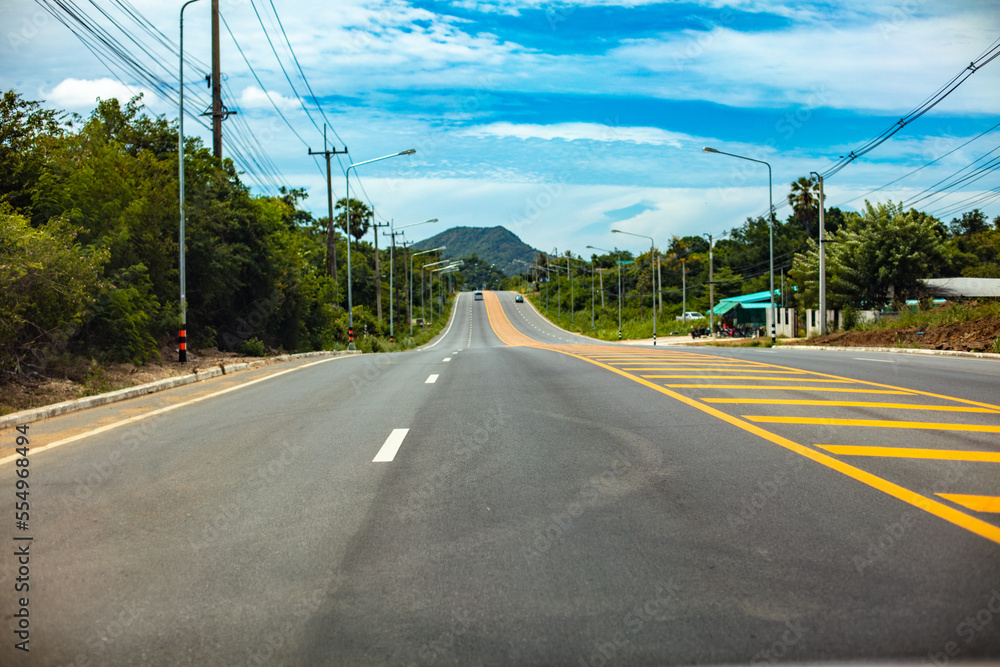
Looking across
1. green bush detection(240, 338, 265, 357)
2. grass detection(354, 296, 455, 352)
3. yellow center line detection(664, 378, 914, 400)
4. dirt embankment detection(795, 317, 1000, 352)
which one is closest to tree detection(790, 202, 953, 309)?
dirt embankment detection(795, 317, 1000, 352)

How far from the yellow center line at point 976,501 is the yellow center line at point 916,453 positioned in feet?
4.55

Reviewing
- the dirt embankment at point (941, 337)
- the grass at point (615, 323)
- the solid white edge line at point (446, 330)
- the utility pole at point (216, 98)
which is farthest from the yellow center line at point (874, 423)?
the grass at point (615, 323)

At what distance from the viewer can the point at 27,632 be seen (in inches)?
144

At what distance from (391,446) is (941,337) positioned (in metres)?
25.6

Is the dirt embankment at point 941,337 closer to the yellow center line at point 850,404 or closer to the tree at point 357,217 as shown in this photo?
the yellow center line at point 850,404

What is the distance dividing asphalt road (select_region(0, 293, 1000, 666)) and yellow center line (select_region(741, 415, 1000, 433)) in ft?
0.19

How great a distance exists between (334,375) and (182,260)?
19.9 ft

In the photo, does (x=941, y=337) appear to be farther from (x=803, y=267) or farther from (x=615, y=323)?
(x=615, y=323)

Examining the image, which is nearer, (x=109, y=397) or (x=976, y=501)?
(x=976, y=501)

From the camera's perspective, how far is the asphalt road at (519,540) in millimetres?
3510

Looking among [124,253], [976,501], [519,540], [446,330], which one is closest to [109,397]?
[124,253]

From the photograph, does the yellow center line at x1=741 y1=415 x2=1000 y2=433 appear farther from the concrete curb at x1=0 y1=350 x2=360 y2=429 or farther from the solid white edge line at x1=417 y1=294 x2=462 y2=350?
the solid white edge line at x1=417 y1=294 x2=462 y2=350

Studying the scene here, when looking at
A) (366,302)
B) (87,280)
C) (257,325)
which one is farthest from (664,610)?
(366,302)

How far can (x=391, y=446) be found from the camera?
803cm
